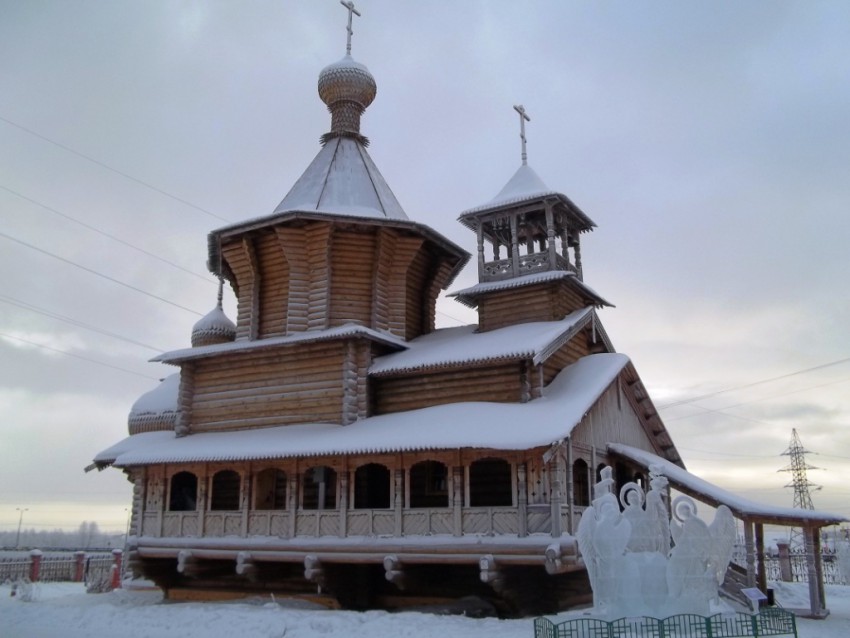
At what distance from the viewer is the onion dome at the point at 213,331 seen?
85.2ft

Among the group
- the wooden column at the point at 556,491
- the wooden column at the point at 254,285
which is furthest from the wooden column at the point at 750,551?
the wooden column at the point at 254,285

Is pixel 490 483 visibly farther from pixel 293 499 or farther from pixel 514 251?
pixel 514 251

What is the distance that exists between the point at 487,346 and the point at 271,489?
7279 mm

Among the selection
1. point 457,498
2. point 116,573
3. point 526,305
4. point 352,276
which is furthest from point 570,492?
point 116,573

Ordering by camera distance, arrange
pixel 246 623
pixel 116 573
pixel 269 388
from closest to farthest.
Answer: pixel 246 623 < pixel 269 388 < pixel 116 573

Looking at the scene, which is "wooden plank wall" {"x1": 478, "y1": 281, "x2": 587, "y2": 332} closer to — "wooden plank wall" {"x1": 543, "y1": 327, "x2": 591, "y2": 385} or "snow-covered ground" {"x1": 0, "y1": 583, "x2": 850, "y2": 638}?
"wooden plank wall" {"x1": 543, "y1": 327, "x2": 591, "y2": 385}

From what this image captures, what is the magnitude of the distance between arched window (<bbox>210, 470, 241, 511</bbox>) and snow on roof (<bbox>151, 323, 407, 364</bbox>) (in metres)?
3.50

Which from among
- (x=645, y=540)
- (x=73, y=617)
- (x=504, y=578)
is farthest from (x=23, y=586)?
(x=645, y=540)

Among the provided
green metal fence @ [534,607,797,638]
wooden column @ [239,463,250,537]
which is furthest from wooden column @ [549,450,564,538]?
wooden column @ [239,463,250,537]

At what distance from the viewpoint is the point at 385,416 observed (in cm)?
1838

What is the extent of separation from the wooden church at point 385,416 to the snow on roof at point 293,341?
0.07 m

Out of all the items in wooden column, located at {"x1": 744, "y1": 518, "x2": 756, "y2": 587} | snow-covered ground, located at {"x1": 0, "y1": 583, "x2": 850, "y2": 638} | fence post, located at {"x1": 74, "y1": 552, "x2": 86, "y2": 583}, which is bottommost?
fence post, located at {"x1": 74, "y1": 552, "x2": 86, "y2": 583}

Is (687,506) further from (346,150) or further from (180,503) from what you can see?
(180,503)

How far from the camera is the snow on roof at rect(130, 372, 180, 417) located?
25.9 metres
